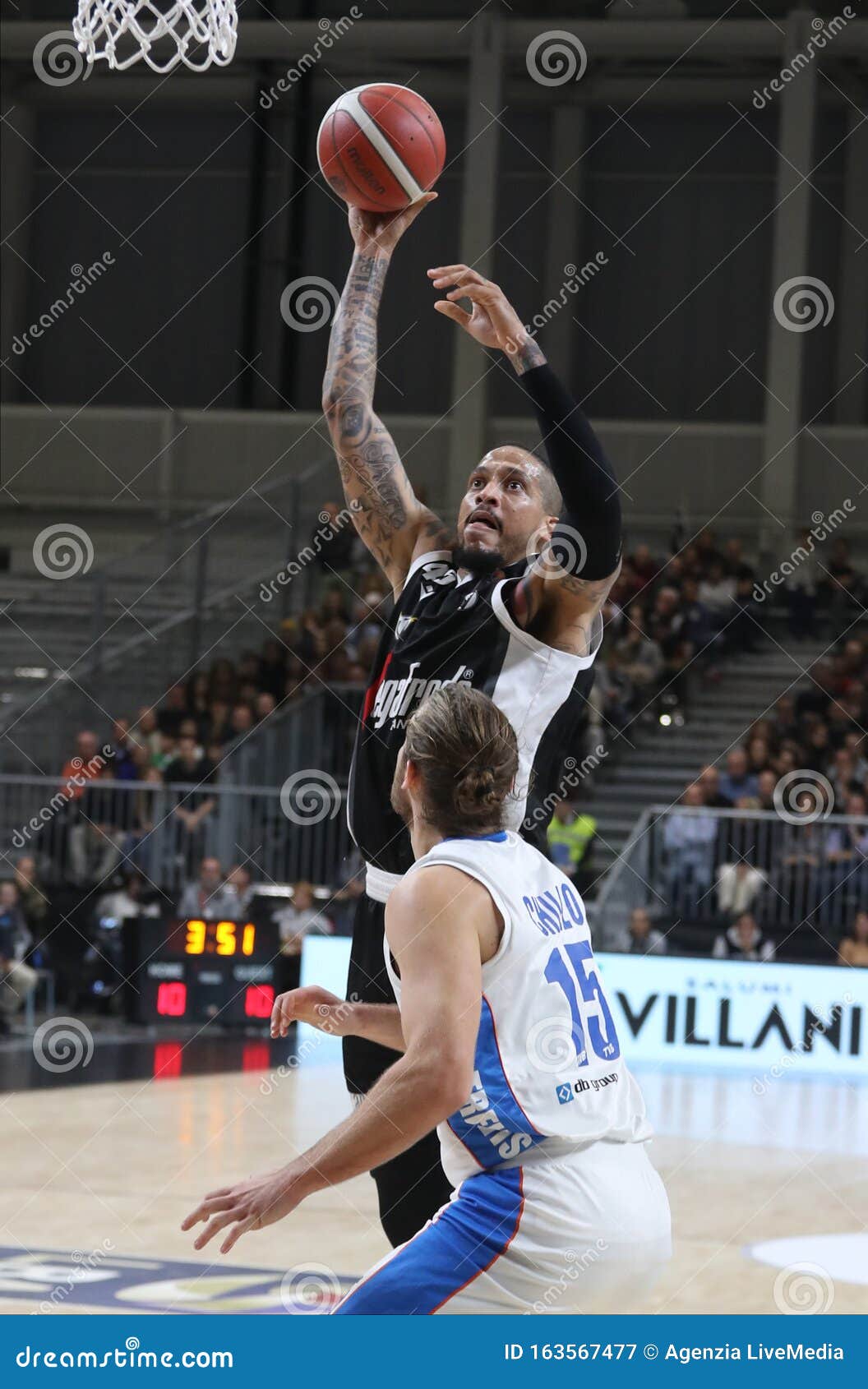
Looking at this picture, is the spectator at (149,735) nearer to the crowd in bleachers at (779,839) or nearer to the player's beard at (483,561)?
the crowd in bleachers at (779,839)

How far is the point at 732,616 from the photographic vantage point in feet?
67.9

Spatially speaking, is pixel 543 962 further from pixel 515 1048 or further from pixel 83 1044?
pixel 83 1044

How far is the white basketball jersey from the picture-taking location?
3.01 m

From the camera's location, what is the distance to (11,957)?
1394 cm

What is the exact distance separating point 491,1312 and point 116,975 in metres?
12.3

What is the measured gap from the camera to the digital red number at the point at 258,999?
14.4 m

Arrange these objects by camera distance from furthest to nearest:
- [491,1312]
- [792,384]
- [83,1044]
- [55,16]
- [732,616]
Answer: [55,16] < [792,384] < [732,616] < [83,1044] < [491,1312]

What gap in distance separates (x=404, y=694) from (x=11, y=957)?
10.4 meters

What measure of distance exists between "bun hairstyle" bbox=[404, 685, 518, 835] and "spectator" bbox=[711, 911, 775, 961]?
11.8m

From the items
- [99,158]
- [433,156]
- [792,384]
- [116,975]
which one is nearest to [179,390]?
[99,158]

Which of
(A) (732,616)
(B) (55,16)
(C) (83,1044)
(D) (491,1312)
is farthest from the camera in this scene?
(B) (55,16)

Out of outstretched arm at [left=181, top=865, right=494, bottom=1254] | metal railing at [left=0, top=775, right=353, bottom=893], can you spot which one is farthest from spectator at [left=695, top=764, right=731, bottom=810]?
outstretched arm at [left=181, top=865, right=494, bottom=1254]

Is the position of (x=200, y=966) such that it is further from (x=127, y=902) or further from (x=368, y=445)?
(x=368, y=445)

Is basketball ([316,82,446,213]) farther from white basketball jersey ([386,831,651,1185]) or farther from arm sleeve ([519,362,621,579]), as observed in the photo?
white basketball jersey ([386,831,651,1185])
